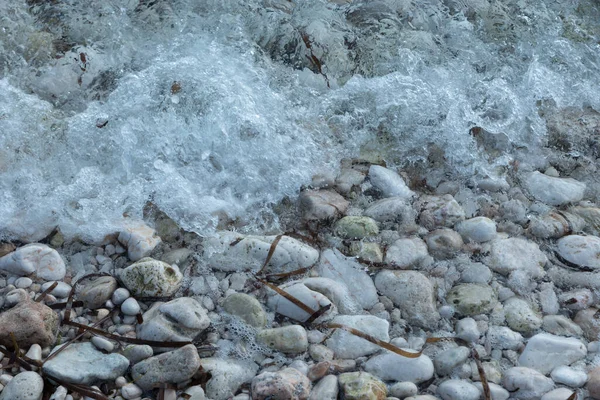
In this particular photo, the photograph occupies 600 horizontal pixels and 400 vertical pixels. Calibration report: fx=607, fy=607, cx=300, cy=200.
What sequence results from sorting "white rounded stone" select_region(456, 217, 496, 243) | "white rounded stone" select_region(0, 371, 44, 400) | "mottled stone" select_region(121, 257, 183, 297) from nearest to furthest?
"white rounded stone" select_region(0, 371, 44, 400), "mottled stone" select_region(121, 257, 183, 297), "white rounded stone" select_region(456, 217, 496, 243)

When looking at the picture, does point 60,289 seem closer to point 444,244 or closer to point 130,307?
point 130,307

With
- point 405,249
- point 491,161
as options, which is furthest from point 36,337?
point 491,161

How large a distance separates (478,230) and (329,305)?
2.65 ft

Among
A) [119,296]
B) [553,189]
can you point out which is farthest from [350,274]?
[553,189]

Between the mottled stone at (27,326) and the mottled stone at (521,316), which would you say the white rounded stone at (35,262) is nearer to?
the mottled stone at (27,326)

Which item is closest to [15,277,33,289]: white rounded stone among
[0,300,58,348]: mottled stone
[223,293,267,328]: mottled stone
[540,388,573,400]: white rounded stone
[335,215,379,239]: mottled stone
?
[0,300,58,348]: mottled stone

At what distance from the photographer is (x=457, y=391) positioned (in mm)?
1969

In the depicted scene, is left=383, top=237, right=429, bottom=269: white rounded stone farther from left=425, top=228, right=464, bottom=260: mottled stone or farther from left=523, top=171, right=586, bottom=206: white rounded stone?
left=523, top=171, right=586, bottom=206: white rounded stone

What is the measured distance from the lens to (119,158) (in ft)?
9.14

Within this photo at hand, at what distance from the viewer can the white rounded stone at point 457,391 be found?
1.97m

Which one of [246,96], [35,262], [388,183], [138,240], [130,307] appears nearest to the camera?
[130,307]

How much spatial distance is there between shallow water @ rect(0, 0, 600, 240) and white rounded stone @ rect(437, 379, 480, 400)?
3.49ft

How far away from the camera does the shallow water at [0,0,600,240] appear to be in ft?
8.82

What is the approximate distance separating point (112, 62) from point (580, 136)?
2543 millimetres
